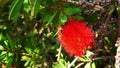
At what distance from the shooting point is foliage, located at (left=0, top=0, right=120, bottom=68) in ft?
6.34

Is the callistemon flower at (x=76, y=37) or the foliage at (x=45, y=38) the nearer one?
the callistemon flower at (x=76, y=37)

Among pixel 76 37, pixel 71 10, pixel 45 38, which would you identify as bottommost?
pixel 45 38

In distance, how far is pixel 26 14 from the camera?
2.40m

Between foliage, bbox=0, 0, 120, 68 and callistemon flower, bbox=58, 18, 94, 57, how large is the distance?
0.16 ft

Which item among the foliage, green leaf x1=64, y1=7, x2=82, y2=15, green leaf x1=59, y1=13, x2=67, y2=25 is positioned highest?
green leaf x1=64, y1=7, x2=82, y2=15

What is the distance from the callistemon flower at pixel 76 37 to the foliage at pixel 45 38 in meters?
0.05

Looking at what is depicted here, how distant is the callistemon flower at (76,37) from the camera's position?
177 cm

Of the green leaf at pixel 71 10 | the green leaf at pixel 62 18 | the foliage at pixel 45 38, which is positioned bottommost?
the foliage at pixel 45 38

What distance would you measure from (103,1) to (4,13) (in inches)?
43.6

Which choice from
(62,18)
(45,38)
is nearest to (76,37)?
(62,18)

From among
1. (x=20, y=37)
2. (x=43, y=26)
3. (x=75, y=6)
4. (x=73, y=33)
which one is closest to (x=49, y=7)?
(x=75, y=6)

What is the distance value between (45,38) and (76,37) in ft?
2.86

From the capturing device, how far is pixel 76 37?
5.77 ft

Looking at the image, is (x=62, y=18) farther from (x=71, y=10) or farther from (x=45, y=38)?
(x=45, y=38)
